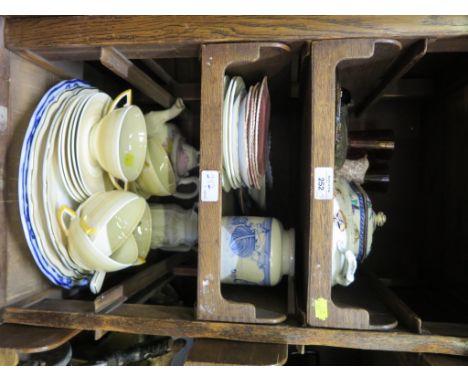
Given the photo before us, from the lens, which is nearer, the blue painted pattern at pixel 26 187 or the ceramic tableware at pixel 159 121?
the blue painted pattern at pixel 26 187

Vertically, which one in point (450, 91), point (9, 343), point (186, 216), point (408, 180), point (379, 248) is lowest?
point (9, 343)

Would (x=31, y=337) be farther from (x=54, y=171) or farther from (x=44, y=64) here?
(x=44, y=64)

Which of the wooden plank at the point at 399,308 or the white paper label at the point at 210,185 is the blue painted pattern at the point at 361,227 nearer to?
the wooden plank at the point at 399,308

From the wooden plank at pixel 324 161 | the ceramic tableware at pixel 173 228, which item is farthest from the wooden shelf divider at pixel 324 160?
the ceramic tableware at pixel 173 228

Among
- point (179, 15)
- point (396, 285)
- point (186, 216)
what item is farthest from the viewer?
point (396, 285)

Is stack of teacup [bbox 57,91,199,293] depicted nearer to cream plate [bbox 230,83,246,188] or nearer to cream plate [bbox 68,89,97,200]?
cream plate [bbox 68,89,97,200]

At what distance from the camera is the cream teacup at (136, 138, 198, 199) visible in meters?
0.87

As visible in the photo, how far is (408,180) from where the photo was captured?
45.9 inches

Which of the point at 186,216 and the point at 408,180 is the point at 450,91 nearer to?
the point at 408,180

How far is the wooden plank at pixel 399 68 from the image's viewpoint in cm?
67

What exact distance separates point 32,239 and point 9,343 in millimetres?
Answer: 198

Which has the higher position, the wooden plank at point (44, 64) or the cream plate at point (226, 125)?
the wooden plank at point (44, 64)

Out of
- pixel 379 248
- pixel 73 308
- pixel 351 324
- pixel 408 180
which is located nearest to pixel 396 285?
pixel 379 248

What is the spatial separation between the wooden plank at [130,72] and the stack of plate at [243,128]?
21 centimetres
